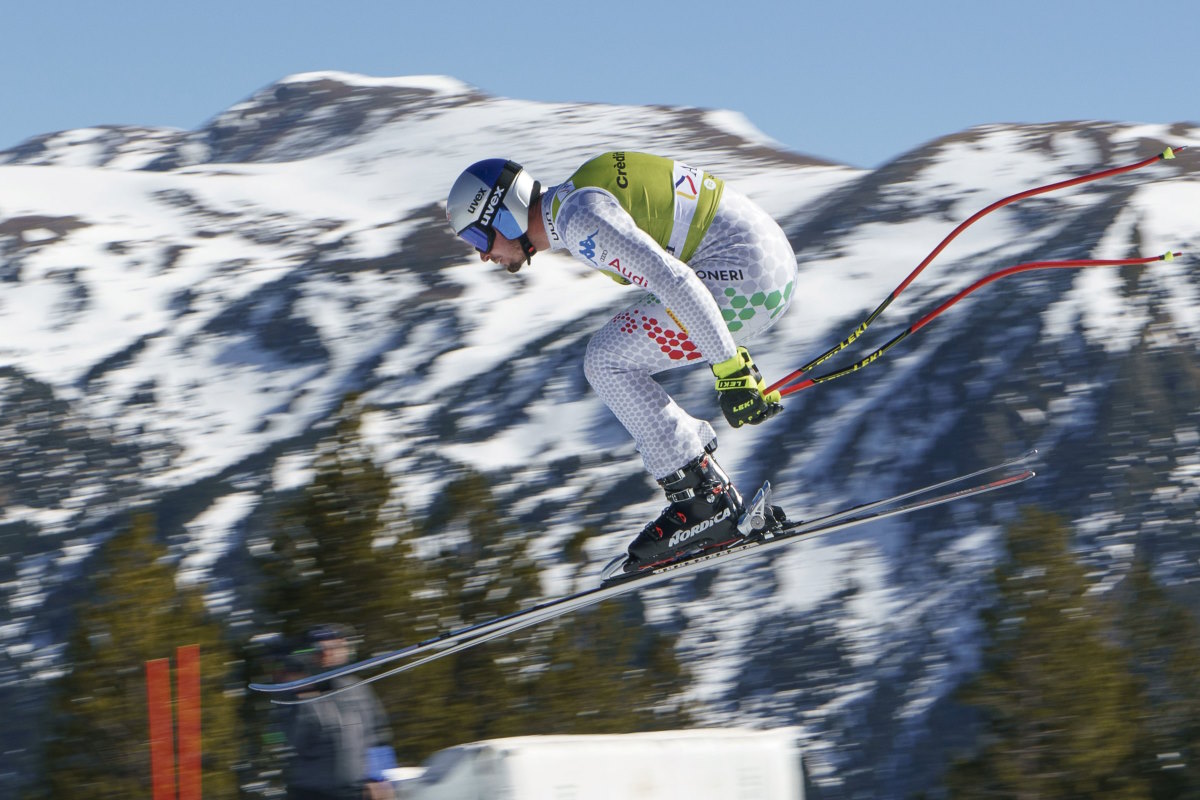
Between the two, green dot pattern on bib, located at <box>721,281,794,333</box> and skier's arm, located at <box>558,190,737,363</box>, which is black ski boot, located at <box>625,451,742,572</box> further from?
skier's arm, located at <box>558,190,737,363</box>

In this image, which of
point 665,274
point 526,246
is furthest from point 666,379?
point 665,274

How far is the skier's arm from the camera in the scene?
18.5 ft

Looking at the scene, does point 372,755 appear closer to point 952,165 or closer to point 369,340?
point 369,340

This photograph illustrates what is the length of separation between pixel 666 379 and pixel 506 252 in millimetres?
106385

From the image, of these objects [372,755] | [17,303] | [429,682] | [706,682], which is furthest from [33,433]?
[372,755]

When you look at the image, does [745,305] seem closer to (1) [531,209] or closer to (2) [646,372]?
(2) [646,372]

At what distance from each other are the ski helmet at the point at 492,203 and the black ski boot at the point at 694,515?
143 cm

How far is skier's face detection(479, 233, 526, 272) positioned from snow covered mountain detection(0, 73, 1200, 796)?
229ft

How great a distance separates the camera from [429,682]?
25875 mm

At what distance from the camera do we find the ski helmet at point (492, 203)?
590 cm

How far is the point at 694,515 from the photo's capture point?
6488 millimetres

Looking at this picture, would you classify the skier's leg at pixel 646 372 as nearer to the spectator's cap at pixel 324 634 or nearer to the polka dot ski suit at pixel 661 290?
the polka dot ski suit at pixel 661 290

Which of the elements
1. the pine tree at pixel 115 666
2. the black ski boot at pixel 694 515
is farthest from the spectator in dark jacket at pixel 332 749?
the pine tree at pixel 115 666

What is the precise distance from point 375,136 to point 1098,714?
120261 millimetres
